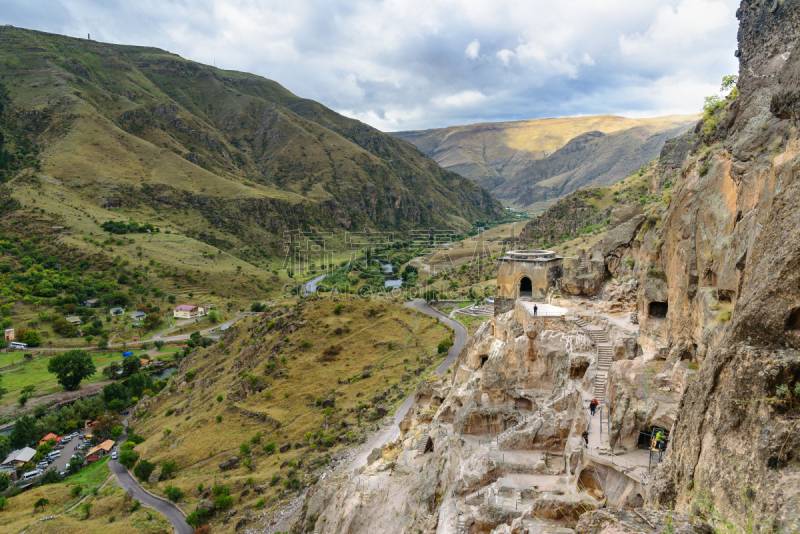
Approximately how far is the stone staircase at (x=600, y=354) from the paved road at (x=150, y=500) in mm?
35536

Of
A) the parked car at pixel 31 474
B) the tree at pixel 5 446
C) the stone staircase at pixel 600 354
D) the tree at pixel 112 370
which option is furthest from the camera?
the tree at pixel 112 370

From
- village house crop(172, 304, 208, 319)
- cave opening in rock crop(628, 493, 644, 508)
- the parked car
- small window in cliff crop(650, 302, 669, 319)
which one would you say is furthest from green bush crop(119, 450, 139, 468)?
small window in cliff crop(650, 302, 669, 319)

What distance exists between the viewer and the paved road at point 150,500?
38.5m

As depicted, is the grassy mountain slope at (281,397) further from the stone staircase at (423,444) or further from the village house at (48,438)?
the stone staircase at (423,444)

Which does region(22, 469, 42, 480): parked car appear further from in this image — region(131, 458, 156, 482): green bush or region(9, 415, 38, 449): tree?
region(131, 458, 156, 482): green bush

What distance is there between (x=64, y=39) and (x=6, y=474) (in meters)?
219

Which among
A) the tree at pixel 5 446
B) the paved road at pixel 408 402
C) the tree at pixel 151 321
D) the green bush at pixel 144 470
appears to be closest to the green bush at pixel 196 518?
the green bush at pixel 144 470

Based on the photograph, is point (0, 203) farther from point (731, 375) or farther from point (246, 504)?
point (731, 375)

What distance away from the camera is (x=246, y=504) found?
38.6 m

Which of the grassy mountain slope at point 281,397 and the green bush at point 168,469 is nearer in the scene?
the grassy mountain slope at point 281,397

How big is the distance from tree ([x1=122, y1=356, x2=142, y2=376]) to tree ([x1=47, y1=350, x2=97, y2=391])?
5.20m

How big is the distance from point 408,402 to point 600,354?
28392mm

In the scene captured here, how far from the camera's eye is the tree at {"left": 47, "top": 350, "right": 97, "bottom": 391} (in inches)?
2778

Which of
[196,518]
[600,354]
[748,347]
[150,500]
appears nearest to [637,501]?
[748,347]
